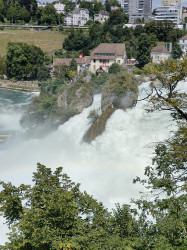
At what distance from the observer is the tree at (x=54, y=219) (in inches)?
298

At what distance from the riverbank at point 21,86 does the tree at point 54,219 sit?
120 feet

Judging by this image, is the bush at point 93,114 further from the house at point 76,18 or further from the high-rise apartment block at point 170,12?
the high-rise apartment block at point 170,12

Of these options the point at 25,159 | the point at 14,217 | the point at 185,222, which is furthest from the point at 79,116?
the point at 185,222

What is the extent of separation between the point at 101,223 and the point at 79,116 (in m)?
18.1

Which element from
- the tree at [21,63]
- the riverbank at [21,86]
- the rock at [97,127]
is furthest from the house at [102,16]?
the rock at [97,127]

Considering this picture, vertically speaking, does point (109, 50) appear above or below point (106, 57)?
above

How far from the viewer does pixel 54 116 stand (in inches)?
1078

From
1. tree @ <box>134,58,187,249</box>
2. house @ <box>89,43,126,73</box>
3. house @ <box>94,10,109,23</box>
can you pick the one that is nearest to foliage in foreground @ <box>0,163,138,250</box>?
tree @ <box>134,58,187,249</box>

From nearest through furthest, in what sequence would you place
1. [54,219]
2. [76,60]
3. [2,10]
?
[54,219], [76,60], [2,10]

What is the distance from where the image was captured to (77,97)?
1098 inches

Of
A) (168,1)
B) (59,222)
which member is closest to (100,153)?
(59,222)

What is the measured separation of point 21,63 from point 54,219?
1765 inches

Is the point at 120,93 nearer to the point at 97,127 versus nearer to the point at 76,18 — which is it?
the point at 97,127

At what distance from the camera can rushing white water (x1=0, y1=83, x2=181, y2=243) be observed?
17516 millimetres
